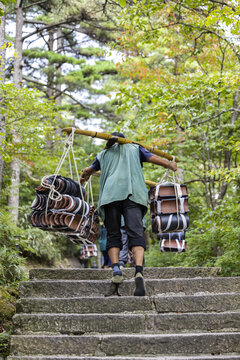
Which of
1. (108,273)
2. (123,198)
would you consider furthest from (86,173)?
(108,273)

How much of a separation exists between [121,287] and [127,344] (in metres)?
0.92

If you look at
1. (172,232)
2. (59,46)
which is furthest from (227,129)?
(59,46)

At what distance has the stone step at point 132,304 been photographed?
364 cm

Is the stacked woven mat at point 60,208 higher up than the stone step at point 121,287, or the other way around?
the stacked woven mat at point 60,208

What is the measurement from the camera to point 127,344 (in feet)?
10.3

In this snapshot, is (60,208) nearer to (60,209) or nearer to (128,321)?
(60,209)

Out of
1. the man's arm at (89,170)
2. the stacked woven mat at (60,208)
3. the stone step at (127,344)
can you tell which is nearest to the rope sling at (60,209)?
the stacked woven mat at (60,208)

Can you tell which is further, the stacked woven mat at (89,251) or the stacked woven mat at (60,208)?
the stacked woven mat at (89,251)

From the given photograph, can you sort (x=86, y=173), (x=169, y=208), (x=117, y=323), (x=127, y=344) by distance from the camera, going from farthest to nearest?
(x=86, y=173), (x=169, y=208), (x=117, y=323), (x=127, y=344)

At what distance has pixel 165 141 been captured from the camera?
11.0 metres

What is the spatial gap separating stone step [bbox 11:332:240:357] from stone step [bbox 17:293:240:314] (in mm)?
470

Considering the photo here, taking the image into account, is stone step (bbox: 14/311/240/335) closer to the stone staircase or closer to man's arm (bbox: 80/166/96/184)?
the stone staircase

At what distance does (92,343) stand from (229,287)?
1698 millimetres

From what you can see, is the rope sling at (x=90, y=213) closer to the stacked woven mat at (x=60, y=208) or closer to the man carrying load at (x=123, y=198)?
the stacked woven mat at (x=60, y=208)
